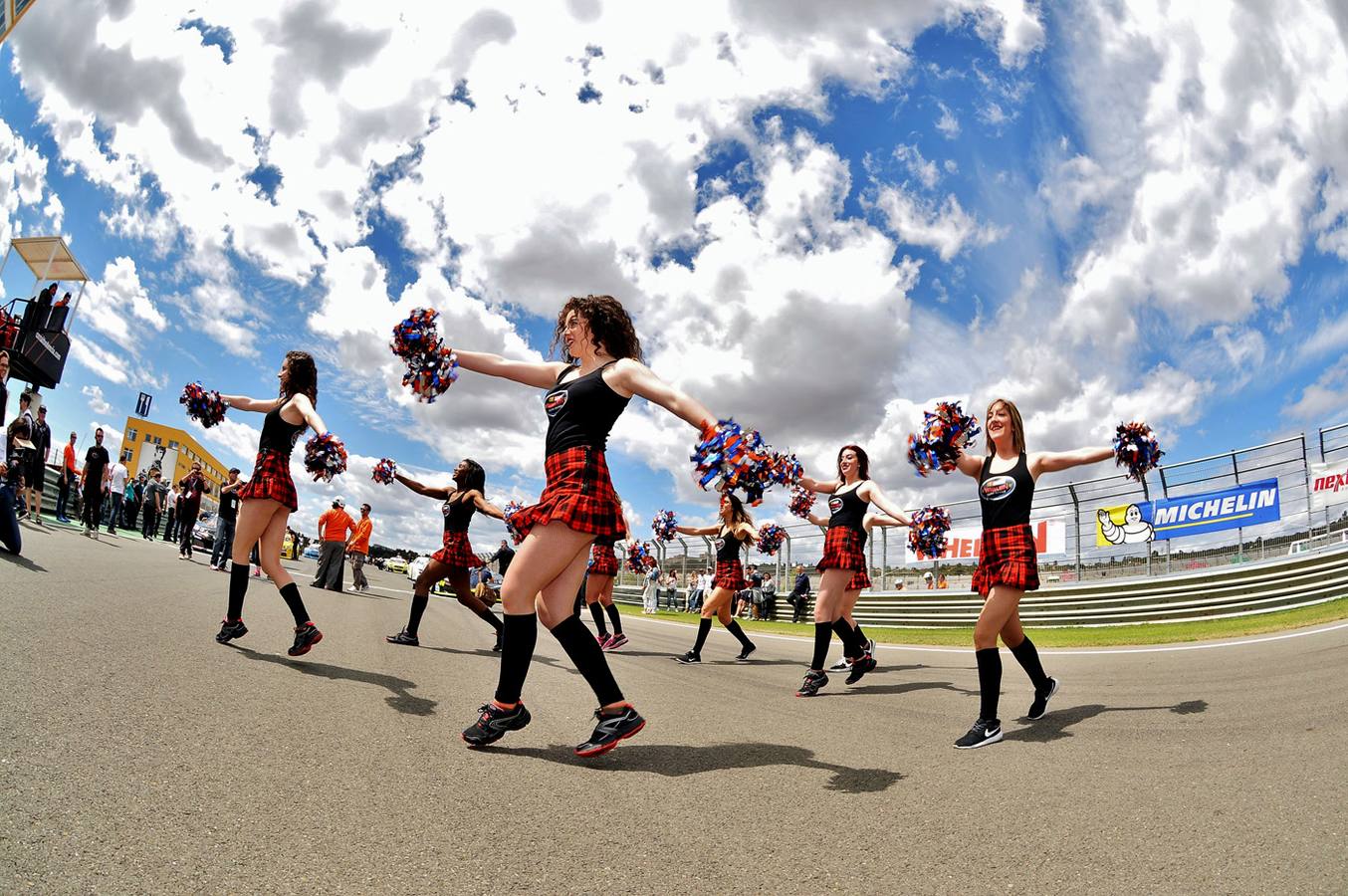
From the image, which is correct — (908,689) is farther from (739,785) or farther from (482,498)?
(482,498)

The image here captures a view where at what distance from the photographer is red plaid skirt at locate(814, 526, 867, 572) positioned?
6.84 metres

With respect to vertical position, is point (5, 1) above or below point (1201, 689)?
above

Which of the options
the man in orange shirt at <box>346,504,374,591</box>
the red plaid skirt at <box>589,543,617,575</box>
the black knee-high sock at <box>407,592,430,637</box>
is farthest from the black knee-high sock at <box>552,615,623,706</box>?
the man in orange shirt at <box>346,504,374,591</box>

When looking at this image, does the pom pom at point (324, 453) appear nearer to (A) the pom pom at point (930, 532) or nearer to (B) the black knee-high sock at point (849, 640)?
(B) the black knee-high sock at point (849, 640)

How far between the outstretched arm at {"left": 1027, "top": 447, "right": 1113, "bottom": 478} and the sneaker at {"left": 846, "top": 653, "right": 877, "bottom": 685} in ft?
9.73

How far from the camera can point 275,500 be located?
550cm

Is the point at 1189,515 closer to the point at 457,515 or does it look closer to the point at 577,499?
the point at 457,515

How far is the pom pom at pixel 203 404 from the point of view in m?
6.25

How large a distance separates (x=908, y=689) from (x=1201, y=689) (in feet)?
7.72

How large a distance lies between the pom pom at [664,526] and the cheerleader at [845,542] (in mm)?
Answer: 3370

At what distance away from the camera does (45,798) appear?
6.79ft

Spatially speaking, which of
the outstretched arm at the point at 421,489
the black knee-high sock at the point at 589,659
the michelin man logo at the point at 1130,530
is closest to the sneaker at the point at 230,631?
the outstretched arm at the point at 421,489

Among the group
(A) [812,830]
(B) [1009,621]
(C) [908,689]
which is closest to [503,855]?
(A) [812,830]

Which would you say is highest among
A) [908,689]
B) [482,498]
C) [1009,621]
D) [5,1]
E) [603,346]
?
[5,1]
